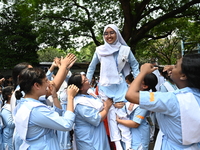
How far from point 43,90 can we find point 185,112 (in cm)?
132

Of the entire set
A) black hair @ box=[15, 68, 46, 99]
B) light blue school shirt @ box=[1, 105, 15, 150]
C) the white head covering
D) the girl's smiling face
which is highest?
the girl's smiling face

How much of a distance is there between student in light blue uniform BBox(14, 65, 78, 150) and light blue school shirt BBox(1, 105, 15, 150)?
1914 mm

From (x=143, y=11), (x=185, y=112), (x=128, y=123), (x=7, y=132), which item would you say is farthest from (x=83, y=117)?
(x=143, y=11)

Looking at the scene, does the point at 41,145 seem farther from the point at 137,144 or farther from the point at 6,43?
the point at 6,43

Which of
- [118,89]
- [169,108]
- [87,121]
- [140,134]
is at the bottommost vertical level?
[140,134]

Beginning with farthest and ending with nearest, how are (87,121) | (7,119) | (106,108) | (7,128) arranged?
1. (7,128)
2. (7,119)
3. (106,108)
4. (87,121)

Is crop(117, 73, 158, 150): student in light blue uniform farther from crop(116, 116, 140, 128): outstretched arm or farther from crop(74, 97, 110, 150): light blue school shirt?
crop(74, 97, 110, 150): light blue school shirt

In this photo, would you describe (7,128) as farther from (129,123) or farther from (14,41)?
(14,41)

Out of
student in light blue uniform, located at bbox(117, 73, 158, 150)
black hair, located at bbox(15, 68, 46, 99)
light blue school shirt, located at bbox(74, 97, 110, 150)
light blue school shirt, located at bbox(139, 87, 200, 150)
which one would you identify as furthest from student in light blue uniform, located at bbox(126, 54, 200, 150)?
student in light blue uniform, located at bbox(117, 73, 158, 150)

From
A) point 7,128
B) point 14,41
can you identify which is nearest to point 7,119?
point 7,128

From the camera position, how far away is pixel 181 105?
163 centimetres

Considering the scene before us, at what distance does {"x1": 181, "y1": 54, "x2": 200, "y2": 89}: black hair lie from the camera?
1.67 metres

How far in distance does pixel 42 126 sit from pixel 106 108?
116 cm

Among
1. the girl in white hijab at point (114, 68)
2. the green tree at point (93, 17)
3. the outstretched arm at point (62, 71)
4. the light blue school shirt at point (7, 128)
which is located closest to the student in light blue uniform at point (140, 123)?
the girl in white hijab at point (114, 68)
